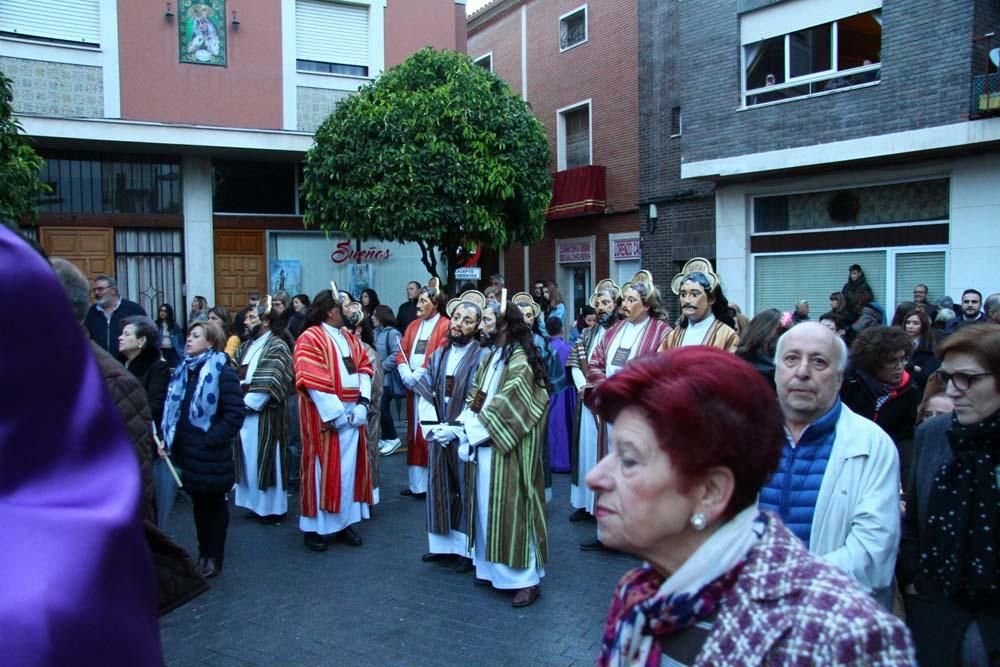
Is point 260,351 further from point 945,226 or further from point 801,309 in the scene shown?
point 945,226

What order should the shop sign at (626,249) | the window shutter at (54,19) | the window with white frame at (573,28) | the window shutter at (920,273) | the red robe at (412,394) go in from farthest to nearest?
the window with white frame at (573,28) → the shop sign at (626,249) → the window shutter at (54,19) → the window shutter at (920,273) → the red robe at (412,394)

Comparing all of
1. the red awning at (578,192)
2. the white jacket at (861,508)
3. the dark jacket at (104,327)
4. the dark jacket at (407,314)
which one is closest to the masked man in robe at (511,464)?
the white jacket at (861,508)

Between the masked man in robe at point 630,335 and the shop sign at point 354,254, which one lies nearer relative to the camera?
the masked man in robe at point 630,335

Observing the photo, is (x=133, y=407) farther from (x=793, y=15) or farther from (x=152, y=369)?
(x=793, y=15)

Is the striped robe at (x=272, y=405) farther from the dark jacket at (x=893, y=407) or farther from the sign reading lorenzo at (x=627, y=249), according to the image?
the sign reading lorenzo at (x=627, y=249)

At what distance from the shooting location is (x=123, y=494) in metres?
0.97

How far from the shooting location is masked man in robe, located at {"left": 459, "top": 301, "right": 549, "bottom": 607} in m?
5.55

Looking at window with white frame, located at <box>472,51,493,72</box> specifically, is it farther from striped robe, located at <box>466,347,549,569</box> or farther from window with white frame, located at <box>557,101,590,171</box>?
striped robe, located at <box>466,347,549,569</box>

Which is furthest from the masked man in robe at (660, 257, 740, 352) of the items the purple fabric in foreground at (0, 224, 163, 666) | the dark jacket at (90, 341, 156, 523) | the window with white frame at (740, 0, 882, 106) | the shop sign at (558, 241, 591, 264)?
the shop sign at (558, 241, 591, 264)

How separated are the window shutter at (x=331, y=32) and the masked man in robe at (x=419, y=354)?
32.9 ft

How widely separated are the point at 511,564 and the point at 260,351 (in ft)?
11.4

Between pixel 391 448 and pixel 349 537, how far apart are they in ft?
12.8

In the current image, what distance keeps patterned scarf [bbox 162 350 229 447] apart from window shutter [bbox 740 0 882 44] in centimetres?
1301

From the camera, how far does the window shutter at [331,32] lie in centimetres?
1756
